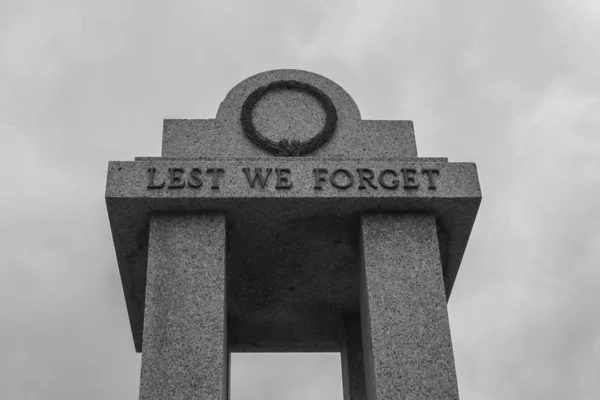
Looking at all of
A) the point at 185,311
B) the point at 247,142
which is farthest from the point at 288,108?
the point at 185,311

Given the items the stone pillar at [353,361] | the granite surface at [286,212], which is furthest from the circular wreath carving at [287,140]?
the stone pillar at [353,361]

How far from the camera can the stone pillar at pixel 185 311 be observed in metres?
9.92

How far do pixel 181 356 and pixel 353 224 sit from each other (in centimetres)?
323

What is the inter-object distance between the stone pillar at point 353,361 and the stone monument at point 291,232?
0.02 meters

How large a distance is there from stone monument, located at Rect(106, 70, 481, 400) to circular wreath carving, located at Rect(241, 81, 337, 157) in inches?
0.9

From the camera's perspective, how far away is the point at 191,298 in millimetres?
10555

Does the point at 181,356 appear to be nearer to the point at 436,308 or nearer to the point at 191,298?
the point at 191,298

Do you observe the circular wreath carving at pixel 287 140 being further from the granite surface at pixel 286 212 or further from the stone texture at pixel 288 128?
the granite surface at pixel 286 212

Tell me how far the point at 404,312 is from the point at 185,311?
2894 millimetres

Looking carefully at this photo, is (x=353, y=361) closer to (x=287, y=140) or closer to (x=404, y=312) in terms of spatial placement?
(x=404, y=312)

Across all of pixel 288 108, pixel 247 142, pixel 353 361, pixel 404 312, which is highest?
pixel 288 108

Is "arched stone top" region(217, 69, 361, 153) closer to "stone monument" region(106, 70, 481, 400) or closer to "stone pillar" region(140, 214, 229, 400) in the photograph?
"stone monument" region(106, 70, 481, 400)

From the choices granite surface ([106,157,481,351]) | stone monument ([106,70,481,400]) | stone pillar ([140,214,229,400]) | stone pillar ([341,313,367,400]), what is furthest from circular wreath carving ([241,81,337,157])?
stone pillar ([341,313,367,400])

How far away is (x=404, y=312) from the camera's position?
34.8 ft
